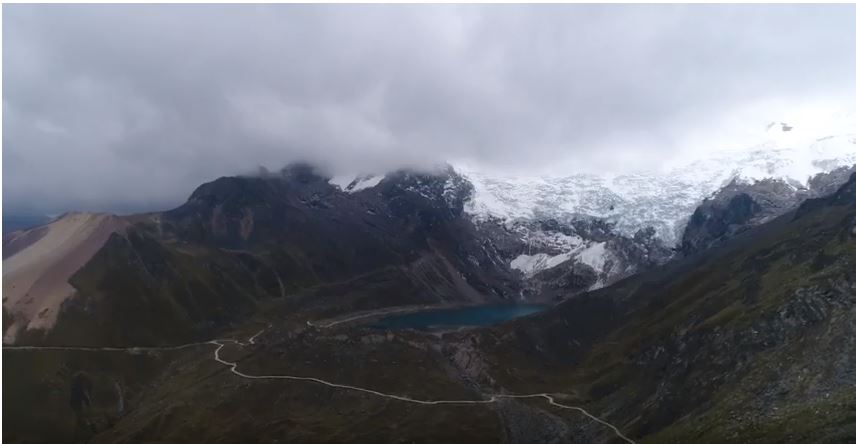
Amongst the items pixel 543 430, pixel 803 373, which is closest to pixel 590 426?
pixel 543 430

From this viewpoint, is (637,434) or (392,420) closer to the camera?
(637,434)

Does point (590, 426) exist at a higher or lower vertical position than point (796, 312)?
lower

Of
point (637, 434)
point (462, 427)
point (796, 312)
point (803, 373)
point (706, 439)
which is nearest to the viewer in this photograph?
point (706, 439)

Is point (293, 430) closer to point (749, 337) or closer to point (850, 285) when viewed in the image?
point (749, 337)

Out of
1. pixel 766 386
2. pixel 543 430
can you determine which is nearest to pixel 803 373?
pixel 766 386

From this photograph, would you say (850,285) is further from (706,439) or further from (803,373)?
(706,439)

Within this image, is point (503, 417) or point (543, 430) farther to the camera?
point (503, 417)

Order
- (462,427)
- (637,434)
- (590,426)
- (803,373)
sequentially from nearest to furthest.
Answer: (803,373) → (637,434) → (590,426) → (462,427)

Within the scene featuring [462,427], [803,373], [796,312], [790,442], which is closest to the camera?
[790,442]

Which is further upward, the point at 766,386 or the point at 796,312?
the point at 796,312
